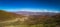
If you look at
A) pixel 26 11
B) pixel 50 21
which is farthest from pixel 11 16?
pixel 50 21

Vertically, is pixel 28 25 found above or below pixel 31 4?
below

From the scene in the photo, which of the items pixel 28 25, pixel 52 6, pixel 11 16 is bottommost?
pixel 28 25

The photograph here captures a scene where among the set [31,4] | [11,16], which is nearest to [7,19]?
[11,16]

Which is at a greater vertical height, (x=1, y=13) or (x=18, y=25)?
(x=1, y=13)

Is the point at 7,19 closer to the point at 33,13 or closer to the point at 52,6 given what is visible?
the point at 33,13

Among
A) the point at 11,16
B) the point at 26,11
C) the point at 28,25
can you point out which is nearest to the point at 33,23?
the point at 28,25

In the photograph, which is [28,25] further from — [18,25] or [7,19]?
[7,19]

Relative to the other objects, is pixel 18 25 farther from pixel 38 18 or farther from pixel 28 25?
pixel 38 18
